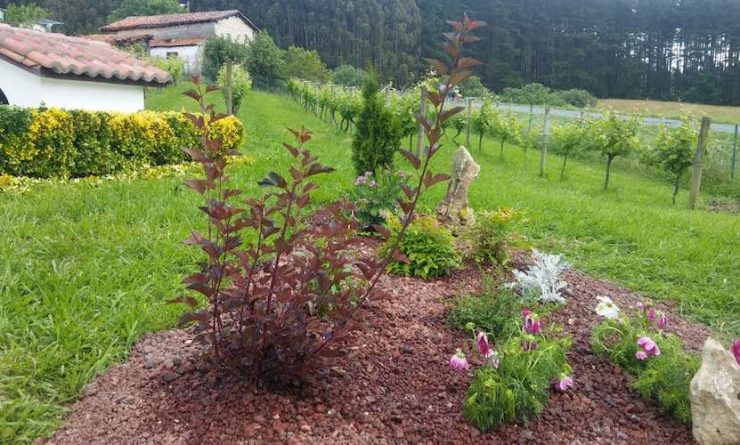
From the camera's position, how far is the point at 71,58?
30.7 feet

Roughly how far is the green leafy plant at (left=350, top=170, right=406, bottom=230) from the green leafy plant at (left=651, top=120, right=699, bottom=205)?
6604 millimetres

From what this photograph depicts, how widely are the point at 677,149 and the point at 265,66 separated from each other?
35259mm

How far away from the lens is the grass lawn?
9.42 feet

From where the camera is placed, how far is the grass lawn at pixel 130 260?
2.87m

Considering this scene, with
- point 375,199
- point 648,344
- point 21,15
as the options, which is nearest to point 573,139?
point 375,199

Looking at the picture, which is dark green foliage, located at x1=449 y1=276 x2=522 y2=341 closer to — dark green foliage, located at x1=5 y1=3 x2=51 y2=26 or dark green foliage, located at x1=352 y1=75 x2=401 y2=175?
dark green foliage, located at x1=352 y1=75 x2=401 y2=175

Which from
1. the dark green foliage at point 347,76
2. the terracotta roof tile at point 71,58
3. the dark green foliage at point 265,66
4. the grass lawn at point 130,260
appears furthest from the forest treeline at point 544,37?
the grass lawn at point 130,260

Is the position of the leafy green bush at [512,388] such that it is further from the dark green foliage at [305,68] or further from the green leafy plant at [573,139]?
the dark green foliage at [305,68]

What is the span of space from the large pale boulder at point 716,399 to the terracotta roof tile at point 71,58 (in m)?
9.44

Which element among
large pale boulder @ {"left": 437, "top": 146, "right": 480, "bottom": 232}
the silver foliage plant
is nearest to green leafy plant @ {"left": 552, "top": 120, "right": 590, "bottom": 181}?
large pale boulder @ {"left": 437, "top": 146, "right": 480, "bottom": 232}

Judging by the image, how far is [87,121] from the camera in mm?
7406

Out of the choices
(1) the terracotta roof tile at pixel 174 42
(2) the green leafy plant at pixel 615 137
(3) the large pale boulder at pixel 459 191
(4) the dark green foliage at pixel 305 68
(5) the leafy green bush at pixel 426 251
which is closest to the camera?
(5) the leafy green bush at pixel 426 251

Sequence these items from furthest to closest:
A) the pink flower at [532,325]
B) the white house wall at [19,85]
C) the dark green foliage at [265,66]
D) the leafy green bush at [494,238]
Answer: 1. the dark green foliage at [265,66]
2. the white house wall at [19,85]
3. the leafy green bush at [494,238]
4. the pink flower at [532,325]

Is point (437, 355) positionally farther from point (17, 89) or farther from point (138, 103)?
point (138, 103)
